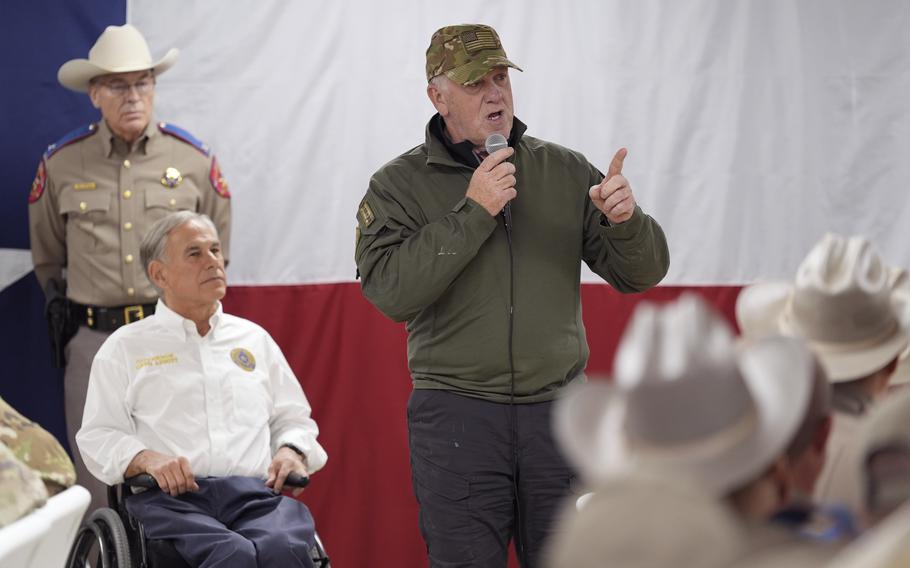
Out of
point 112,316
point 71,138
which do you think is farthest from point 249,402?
point 71,138

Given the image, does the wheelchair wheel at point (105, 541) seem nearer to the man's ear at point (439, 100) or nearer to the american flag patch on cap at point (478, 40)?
the man's ear at point (439, 100)

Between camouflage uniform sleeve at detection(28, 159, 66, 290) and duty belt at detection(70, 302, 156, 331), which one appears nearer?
duty belt at detection(70, 302, 156, 331)

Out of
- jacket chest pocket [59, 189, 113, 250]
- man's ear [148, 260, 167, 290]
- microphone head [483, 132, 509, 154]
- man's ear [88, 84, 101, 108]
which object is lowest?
man's ear [148, 260, 167, 290]

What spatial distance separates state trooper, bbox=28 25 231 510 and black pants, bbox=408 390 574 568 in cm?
148

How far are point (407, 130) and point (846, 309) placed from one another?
111 inches

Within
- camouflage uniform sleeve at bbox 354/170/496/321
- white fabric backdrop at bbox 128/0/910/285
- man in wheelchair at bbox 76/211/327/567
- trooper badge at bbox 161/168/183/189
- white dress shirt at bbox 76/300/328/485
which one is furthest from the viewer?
white fabric backdrop at bbox 128/0/910/285

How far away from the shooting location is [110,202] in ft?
12.5

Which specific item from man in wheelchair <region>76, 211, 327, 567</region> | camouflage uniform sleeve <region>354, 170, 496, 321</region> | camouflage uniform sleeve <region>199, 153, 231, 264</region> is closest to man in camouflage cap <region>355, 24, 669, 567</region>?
camouflage uniform sleeve <region>354, 170, 496, 321</region>

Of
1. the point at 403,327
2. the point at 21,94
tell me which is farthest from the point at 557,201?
the point at 21,94

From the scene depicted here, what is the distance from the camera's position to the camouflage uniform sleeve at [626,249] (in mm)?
2596

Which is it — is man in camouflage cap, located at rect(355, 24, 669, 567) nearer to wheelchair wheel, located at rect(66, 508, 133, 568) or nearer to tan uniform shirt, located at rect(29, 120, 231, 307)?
wheelchair wheel, located at rect(66, 508, 133, 568)

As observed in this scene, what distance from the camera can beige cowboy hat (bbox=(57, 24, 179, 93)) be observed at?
3766 mm

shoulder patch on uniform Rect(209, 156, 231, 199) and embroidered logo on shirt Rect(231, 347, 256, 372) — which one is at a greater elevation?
shoulder patch on uniform Rect(209, 156, 231, 199)

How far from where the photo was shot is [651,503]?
82 cm
